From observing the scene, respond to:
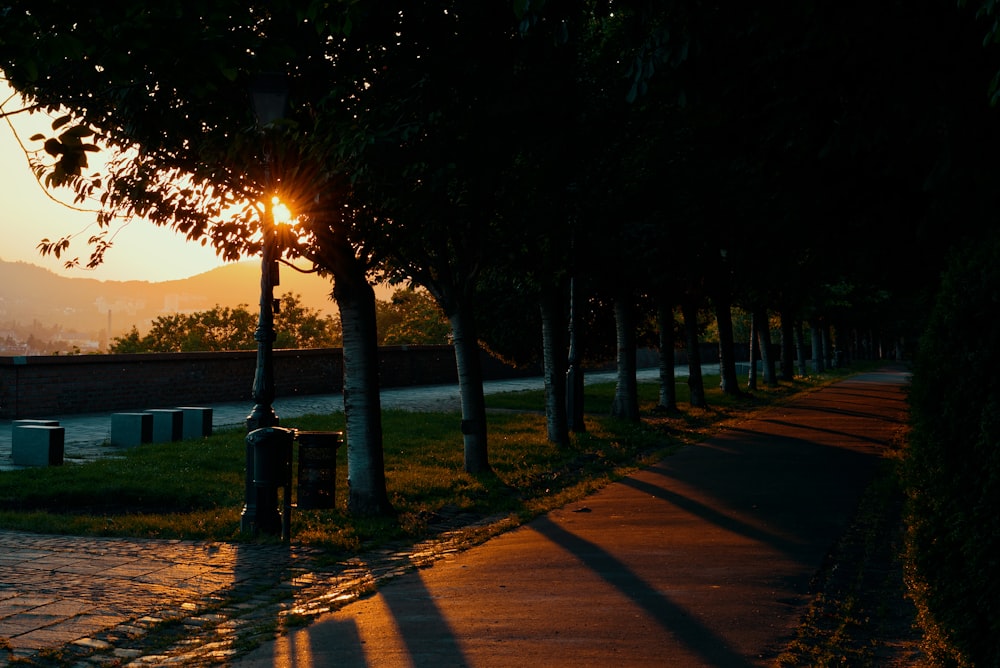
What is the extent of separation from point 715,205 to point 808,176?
4898 millimetres

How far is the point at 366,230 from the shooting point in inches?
414

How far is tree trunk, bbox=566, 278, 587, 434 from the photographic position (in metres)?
19.9

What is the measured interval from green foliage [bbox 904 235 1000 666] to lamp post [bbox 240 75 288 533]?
18.5 ft

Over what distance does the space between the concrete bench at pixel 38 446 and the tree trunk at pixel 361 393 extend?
6.17 metres

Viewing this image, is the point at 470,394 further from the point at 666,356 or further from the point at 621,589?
the point at 666,356

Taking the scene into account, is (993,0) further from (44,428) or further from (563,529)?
(44,428)

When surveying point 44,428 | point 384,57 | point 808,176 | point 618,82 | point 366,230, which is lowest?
point 44,428

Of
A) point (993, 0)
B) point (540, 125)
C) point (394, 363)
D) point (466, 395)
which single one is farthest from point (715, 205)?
point (394, 363)

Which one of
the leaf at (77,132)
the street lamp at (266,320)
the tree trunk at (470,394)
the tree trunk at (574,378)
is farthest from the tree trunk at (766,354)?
the leaf at (77,132)

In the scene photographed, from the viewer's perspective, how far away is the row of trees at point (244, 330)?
2063 inches

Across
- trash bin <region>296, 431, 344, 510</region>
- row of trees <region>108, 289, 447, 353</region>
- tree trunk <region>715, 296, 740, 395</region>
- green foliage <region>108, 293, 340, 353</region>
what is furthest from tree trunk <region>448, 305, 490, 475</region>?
green foliage <region>108, 293, 340, 353</region>

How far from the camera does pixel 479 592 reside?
7207 mm

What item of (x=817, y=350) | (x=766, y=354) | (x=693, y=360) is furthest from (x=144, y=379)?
(x=817, y=350)

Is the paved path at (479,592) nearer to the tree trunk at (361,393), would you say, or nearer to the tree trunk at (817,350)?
the tree trunk at (361,393)
